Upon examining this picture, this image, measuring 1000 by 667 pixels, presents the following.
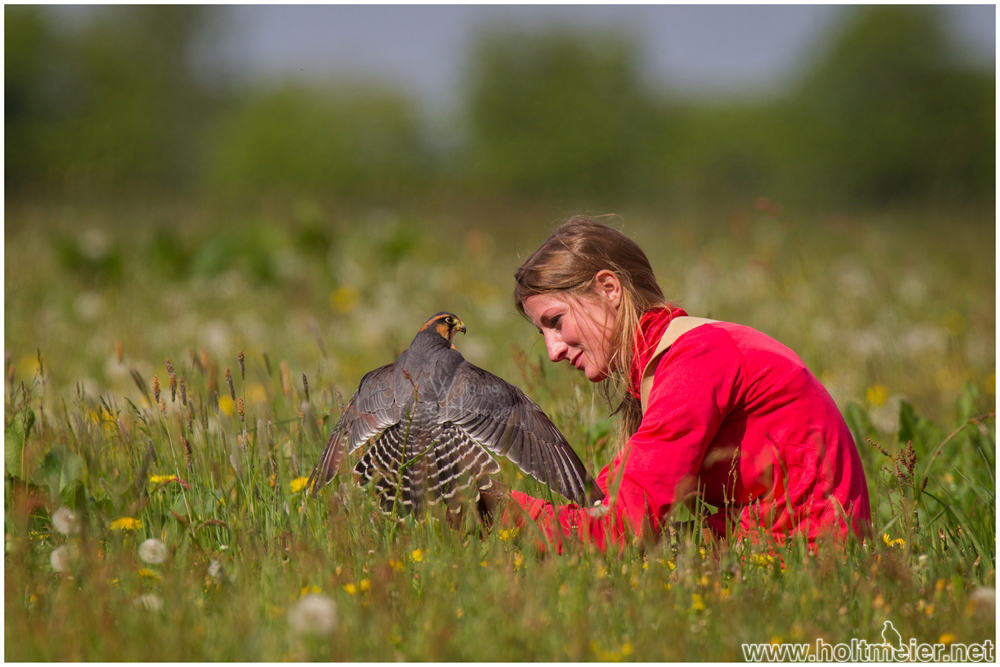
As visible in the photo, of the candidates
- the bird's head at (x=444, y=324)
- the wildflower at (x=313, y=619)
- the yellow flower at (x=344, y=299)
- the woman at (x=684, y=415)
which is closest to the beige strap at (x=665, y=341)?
the woman at (x=684, y=415)

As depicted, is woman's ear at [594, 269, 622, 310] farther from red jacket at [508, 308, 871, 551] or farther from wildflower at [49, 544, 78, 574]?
wildflower at [49, 544, 78, 574]

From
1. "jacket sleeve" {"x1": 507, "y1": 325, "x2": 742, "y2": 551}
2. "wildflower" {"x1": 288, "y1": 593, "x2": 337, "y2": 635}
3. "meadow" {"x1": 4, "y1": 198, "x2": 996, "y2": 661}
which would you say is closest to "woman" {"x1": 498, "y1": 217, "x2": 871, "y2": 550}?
"jacket sleeve" {"x1": 507, "y1": 325, "x2": 742, "y2": 551}

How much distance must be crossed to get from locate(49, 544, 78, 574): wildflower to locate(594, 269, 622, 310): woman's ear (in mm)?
1778

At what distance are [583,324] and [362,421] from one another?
82 centimetres

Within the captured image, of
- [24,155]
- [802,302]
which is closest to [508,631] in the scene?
[802,302]

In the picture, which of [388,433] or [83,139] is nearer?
[388,433]

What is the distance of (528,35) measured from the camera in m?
56.2

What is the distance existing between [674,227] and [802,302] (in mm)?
4890

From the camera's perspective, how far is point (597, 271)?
2822mm

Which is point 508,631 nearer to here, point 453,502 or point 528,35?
point 453,502

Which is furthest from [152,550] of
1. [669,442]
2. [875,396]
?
[875,396]

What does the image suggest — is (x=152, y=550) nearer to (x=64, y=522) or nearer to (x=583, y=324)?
Answer: (x=64, y=522)

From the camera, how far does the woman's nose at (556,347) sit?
9.39 ft

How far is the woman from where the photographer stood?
8.09 feet
